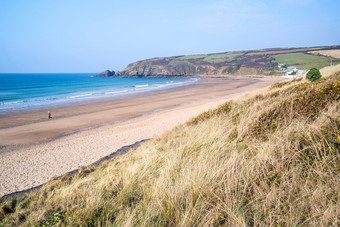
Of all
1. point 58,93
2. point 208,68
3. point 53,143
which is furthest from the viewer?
point 208,68

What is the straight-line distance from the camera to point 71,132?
12867 mm

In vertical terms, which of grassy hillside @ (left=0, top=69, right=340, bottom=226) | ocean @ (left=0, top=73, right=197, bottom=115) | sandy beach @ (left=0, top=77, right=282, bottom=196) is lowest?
sandy beach @ (left=0, top=77, right=282, bottom=196)

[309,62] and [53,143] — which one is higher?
[309,62]

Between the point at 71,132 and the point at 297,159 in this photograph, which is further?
the point at 71,132

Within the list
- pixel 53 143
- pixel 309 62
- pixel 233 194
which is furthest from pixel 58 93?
pixel 309 62

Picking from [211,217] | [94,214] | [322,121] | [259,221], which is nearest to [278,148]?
[322,121]

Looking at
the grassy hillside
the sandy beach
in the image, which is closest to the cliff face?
the sandy beach

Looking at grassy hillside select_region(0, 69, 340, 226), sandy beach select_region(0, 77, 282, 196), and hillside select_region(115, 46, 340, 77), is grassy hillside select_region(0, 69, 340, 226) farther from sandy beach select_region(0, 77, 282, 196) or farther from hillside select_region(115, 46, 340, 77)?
hillside select_region(115, 46, 340, 77)

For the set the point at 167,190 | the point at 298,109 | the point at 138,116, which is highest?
the point at 298,109

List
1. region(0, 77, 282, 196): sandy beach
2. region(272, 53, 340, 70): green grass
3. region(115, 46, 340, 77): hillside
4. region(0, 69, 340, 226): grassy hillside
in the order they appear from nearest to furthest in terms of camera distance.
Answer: region(0, 69, 340, 226): grassy hillside, region(0, 77, 282, 196): sandy beach, region(272, 53, 340, 70): green grass, region(115, 46, 340, 77): hillside

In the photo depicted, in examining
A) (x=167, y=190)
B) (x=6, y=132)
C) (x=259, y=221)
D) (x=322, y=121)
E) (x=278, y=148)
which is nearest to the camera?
(x=259, y=221)

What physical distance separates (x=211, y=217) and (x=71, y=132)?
12981mm

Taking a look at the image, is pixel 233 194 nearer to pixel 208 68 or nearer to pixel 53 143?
pixel 53 143

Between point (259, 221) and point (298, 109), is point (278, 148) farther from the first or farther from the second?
point (298, 109)
